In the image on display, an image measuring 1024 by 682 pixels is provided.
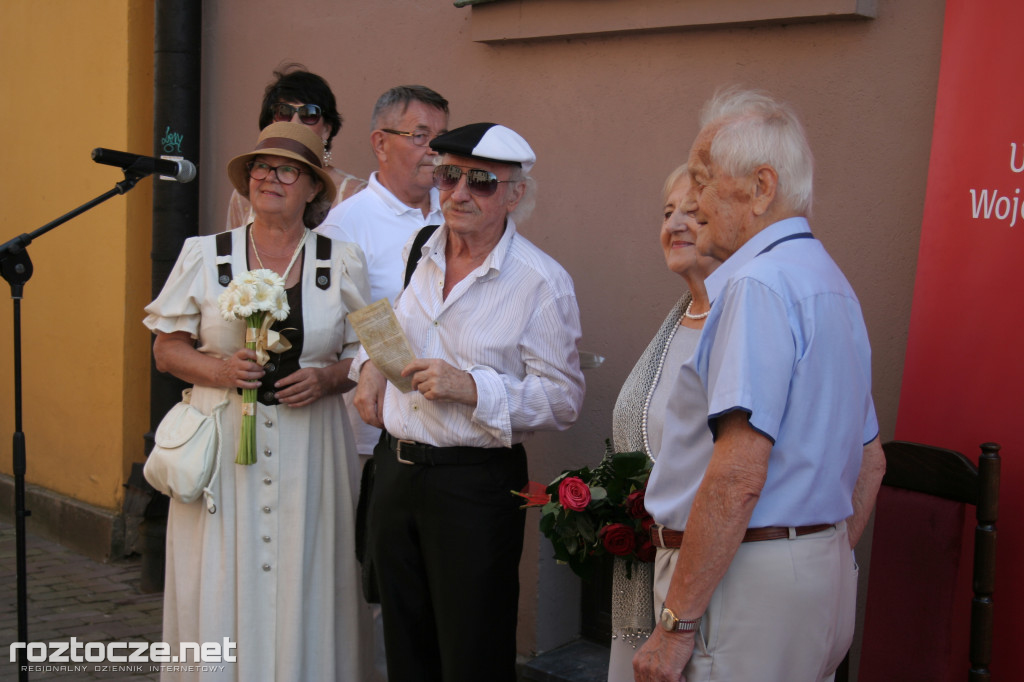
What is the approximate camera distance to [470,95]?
468 cm

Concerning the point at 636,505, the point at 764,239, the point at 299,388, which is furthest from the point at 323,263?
the point at 764,239

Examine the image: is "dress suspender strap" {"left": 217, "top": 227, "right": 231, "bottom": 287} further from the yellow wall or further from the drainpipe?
the yellow wall

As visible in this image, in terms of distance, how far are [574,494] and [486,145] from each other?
114cm

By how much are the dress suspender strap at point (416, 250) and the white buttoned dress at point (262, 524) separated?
271mm

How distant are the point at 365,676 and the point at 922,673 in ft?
6.52

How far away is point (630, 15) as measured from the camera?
394 centimetres

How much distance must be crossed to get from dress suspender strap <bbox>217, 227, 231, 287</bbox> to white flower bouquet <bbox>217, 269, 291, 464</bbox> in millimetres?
82

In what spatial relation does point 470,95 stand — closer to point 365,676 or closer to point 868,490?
point 365,676

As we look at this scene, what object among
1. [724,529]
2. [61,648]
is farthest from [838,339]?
[61,648]

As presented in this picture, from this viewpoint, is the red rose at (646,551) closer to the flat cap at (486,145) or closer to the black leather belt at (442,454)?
the black leather belt at (442,454)

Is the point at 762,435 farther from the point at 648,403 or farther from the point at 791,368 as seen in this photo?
the point at 648,403

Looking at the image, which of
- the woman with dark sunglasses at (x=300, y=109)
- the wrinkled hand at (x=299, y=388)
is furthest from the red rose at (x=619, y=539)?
the woman with dark sunglasses at (x=300, y=109)

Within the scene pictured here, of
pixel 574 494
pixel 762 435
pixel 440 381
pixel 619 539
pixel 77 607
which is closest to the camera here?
pixel 762 435

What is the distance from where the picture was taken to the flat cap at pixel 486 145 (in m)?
3.25
